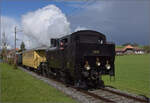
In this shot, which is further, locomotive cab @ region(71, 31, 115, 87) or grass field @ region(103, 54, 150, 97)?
grass field @ region(103, 54, 150, 97)

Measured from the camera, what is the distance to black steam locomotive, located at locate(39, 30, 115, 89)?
409 inches

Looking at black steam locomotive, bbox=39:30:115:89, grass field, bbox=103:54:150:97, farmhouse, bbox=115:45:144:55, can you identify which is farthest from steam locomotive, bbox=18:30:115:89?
farmhouse, bbox=115:45:144:55

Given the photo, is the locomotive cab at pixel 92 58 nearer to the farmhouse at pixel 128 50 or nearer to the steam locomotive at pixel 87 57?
the steam locomotive at pixel 87 57

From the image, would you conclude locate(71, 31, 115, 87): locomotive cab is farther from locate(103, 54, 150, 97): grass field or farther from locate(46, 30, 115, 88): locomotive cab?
locate(103, 54, 150, 97): grass field

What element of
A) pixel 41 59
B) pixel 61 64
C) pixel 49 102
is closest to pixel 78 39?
pixel 61 64

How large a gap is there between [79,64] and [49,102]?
296 cm

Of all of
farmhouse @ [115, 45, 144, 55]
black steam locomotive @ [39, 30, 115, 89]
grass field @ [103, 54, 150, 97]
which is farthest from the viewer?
farmhouse @ [115, 45, 144, 55]

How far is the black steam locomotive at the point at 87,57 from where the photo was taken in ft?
34.1

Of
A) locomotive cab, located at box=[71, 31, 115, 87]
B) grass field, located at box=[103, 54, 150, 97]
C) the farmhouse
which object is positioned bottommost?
grass field, located at box=[103, 54, 150, 97]

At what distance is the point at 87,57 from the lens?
10.6m

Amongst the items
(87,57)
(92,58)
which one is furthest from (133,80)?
(87,57)

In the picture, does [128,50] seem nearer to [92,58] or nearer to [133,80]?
[133,80]

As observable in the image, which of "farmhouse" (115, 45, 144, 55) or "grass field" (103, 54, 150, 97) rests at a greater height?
"farmhouse" (115, 45, 144, 55)

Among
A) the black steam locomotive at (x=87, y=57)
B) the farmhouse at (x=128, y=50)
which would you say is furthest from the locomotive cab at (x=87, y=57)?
the farmhouse at (x=128, y=50)
